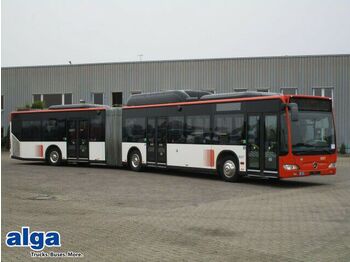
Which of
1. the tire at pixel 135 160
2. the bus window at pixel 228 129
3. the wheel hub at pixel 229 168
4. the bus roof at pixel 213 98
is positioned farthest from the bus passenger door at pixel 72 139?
the wheel hub at pixel 229 168

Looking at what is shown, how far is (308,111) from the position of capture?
15930 millimetres

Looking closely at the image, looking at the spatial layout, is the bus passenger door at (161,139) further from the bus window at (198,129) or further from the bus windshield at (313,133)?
the bus windshield at (313,133)

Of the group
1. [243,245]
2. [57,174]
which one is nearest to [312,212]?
[243,245]

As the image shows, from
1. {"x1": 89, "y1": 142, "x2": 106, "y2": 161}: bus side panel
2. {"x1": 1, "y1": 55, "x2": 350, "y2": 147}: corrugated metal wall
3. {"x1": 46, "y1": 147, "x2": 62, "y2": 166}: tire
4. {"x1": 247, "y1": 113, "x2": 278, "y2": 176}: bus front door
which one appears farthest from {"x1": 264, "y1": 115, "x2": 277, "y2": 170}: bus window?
{"x1": 1, "y1": 55, "x2": 350, "y2": 147}: corrugated metal wall

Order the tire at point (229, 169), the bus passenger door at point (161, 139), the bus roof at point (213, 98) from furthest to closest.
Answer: the bus passenger door at point (161, 139)
the tire at point (229, 169)
the bus roof at point (213, 98)

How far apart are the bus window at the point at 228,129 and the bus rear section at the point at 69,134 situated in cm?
610

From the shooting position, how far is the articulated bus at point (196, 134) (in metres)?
15.6

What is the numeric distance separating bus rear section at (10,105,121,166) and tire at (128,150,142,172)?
0.81 metres

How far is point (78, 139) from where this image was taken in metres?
24.1

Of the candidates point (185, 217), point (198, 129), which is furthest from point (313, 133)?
point (185, 217)

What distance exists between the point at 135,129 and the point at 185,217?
1156 centimetres

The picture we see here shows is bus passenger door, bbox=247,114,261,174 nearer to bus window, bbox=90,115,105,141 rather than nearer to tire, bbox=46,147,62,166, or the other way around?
bus window, bbox=90,115,105,141

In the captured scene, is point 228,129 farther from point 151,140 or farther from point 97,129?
point 97,129

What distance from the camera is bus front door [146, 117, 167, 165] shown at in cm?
2014
